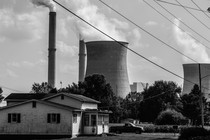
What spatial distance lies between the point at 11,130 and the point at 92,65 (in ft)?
189

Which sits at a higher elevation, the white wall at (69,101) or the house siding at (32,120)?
the white wall at (69,101)

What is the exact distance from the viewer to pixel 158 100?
105125mm

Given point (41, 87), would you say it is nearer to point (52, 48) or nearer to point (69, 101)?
point (52, 48)

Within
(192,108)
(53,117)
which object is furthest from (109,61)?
(53,117)

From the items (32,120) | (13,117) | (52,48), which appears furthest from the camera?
(52,48)

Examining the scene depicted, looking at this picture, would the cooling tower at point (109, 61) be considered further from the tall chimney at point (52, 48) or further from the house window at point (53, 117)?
the house window at point (53, 117)

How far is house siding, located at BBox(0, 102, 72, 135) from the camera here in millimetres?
47312

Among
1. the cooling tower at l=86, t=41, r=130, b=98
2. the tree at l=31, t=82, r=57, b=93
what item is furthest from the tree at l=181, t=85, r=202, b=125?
the tree at l=31, t=82, r=57, b=93

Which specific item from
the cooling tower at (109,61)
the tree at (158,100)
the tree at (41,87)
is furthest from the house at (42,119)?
the tree at (41,87)

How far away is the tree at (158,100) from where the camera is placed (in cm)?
10369

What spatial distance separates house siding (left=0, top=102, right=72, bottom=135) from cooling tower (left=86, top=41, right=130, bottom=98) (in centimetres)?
5094

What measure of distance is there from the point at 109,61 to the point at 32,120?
5289cm

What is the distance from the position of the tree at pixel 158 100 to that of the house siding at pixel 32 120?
56.2m

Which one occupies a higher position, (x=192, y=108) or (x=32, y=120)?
(x=192, y=108)
